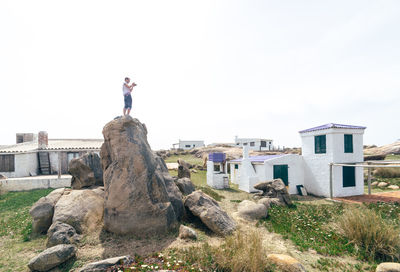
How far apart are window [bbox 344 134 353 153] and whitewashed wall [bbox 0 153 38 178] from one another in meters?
29.2

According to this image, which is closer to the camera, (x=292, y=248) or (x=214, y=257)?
(x=214, y=257)

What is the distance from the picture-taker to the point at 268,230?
372 inches

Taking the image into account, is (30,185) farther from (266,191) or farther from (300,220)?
(300,220)

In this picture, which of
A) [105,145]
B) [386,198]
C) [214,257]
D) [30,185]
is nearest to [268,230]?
[214,257]

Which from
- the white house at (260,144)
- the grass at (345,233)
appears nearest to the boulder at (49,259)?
the grass at (345,233)

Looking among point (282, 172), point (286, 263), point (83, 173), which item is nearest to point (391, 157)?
point (282, 172)

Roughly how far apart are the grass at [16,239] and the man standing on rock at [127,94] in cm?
595

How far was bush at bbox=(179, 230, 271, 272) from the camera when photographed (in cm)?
569

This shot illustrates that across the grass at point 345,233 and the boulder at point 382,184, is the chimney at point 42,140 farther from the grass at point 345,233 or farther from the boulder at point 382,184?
the boulder at point 382,184

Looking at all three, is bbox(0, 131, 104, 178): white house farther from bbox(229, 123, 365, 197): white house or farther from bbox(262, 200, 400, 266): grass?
bbox(262, 200, 400, 266): grass

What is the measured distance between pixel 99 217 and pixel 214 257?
5551 millimetres

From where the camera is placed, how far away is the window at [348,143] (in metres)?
16.8

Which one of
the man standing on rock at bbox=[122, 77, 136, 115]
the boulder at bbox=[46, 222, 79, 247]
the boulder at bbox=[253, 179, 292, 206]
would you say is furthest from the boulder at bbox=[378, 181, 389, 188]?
the boulder at bbox=[46, 222, 79, 247]

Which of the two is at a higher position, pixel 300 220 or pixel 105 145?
pixel 105 145
